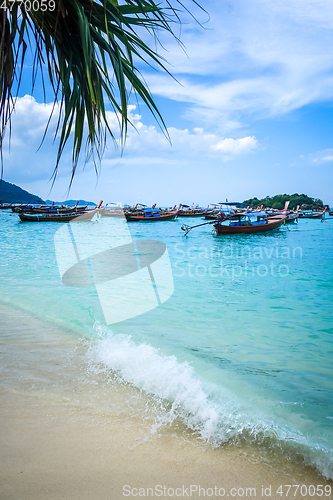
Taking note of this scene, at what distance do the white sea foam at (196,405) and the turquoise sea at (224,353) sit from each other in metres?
0.01

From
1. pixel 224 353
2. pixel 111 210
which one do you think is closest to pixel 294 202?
pixel 111 210

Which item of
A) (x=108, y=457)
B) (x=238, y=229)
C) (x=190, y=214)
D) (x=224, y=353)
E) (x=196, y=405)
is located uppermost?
(x=190, y=214)

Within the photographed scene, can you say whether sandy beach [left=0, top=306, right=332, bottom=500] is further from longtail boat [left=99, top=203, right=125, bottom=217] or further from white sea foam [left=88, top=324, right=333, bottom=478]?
longtail boat [left=99, top=203, right=125, bottom=217]

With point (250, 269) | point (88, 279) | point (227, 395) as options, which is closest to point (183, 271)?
point (250, 269)

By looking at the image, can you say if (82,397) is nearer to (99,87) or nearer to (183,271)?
(99,87)

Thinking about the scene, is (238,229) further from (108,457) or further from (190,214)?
(190,214)

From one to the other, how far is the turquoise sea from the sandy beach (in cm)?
22

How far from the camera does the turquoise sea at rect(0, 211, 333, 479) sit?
9.07ft

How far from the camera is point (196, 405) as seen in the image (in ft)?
9.77

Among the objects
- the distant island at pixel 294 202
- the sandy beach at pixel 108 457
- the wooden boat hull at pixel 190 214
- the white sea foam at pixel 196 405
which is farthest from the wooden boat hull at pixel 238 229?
the distant island at pixel 294 202

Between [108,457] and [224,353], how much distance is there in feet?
9.46

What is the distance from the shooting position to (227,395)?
11.1 feet

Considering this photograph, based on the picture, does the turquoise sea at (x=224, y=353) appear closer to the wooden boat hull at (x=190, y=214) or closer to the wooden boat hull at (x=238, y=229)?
the wooden boat hull at (x=238, y=229)

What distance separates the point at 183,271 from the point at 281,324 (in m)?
6.62
